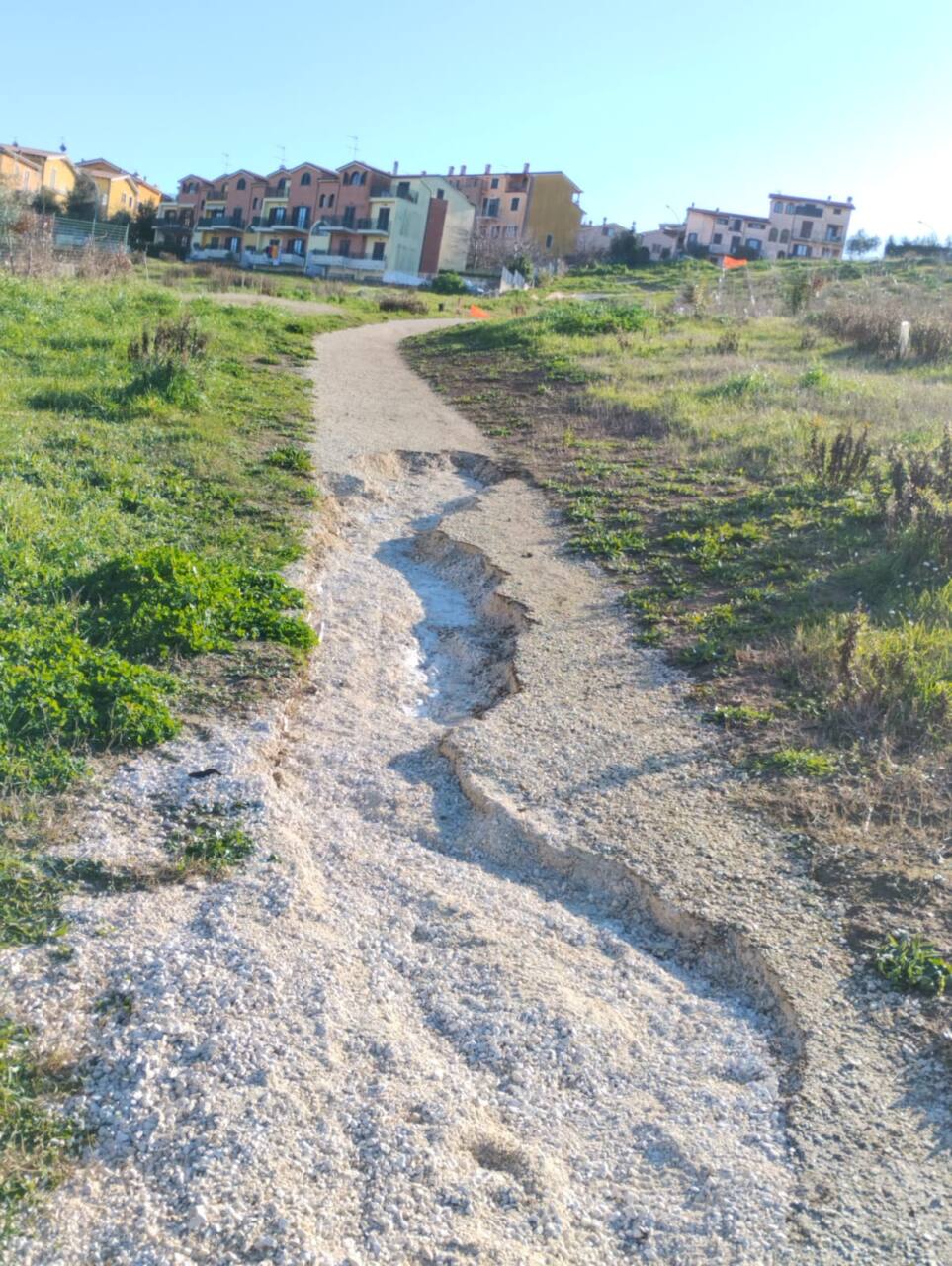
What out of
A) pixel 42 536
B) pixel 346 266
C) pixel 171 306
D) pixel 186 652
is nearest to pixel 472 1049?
pixel 186 652

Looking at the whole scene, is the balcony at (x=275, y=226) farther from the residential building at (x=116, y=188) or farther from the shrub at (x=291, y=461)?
the shrub at (x=291, y=461)

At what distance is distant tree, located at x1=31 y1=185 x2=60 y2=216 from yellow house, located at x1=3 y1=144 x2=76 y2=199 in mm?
1093

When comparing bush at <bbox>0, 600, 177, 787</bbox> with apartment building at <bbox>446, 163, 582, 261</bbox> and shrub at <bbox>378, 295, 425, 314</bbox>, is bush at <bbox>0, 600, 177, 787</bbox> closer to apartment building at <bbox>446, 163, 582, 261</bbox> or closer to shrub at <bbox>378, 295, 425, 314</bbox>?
shrub at <bbox>378, 295, 425, 314</bbox>

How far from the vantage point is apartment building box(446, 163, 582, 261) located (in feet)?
221

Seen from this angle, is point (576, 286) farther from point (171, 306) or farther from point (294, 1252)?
point (294, 1252)

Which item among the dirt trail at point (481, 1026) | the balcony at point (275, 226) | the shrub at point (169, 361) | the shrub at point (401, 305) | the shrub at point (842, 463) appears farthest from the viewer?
the balcony at point (275, 226)

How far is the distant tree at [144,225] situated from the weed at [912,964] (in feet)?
215

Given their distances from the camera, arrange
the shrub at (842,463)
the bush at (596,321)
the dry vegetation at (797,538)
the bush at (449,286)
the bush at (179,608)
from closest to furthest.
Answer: the dry vegetation at (797,538)
the bush at (179,608)
the shrub at (842,463)
the bush at (596,321)
the bush at (449,286)

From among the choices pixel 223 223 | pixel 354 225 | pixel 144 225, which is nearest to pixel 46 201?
pixel 144 225

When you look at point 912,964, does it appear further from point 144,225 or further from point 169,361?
point 144,225

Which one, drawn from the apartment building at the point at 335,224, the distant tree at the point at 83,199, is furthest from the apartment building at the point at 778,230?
the distant tree at the point at 83,199

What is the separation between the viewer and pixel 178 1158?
2.55 m

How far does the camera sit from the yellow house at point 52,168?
193ft

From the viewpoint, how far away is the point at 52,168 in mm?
60781
